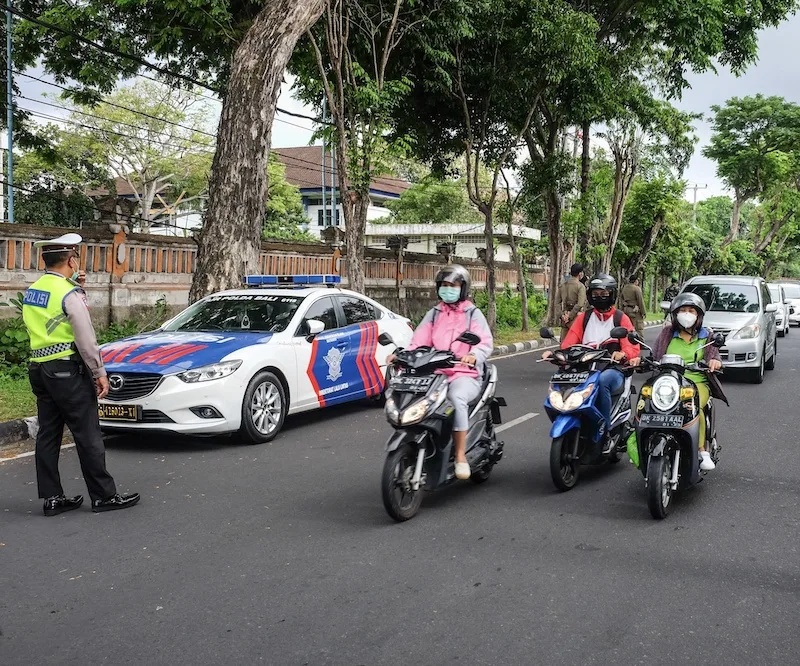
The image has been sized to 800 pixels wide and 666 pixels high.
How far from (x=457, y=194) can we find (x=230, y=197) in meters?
36.7

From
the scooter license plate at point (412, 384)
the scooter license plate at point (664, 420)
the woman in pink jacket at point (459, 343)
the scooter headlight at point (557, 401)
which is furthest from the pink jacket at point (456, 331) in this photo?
the scooter license plate at point (664, 420)

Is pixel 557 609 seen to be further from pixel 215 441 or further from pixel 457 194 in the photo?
pixel 457 194

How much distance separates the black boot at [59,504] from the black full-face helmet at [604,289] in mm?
4212

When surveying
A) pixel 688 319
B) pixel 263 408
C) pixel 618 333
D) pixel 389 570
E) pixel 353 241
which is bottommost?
pixel 389 570

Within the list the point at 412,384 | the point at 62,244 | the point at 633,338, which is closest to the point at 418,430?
the point at 412,384

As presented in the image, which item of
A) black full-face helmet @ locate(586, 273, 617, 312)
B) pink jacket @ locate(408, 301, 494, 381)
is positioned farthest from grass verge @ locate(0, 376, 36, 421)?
black full-face helmet @ locate(586, 273, 617, 312)

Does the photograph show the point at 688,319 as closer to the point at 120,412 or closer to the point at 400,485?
the point at 400,485

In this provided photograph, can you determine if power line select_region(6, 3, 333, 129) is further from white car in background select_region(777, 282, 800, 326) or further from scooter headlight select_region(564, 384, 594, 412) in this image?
white car in background select_region(777, 282, 800, 326)

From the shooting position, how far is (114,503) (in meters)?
6.05

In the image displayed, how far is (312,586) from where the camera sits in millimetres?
4539

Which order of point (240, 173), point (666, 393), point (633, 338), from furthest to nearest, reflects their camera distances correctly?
point (240, 173) → point (633, 338) → point (666, 393)

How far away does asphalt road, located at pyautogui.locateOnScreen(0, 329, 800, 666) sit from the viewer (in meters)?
3.82

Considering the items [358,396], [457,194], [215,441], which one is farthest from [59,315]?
[457,194]

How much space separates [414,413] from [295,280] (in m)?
4.97
